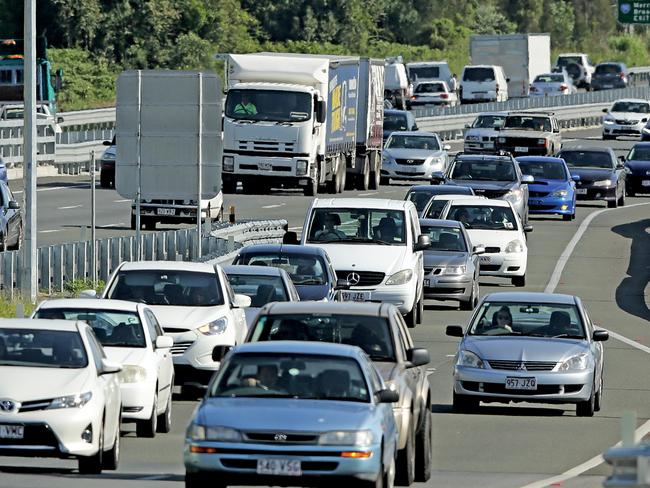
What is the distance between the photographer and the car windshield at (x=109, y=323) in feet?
64.4

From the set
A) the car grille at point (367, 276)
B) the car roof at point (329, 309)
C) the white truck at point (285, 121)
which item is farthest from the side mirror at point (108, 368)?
the white truck at point (285, 121)

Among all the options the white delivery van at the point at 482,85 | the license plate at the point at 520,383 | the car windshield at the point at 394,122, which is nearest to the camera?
the license plate at the point at 520,383

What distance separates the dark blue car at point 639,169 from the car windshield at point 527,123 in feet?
16.1

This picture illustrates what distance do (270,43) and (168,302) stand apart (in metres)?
78.7

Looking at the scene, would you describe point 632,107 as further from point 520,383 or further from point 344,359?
point 344,359

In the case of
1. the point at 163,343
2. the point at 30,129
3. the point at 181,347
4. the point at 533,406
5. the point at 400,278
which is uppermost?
the point at 30,129

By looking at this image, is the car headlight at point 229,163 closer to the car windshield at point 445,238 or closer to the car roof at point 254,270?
the car windshield at point 445,238

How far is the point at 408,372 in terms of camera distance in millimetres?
16734

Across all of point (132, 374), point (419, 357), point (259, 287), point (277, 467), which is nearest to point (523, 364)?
point (132, 374)

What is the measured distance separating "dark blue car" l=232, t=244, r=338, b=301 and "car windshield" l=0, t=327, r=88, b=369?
1035 centimetres

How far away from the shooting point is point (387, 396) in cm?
1467

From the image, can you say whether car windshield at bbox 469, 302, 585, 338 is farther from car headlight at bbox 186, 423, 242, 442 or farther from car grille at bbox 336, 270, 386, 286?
car headlight at bbox 186, 423, 242, 442

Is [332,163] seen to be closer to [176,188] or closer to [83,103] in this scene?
[176,188]

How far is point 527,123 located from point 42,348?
49.3 m
